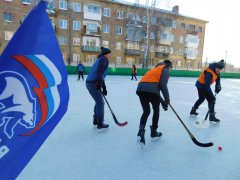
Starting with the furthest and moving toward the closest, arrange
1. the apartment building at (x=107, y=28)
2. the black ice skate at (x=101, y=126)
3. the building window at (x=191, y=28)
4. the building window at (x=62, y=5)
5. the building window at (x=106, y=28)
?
the building window at (x=191, y=28) < the building window at (x=106, y=28) < the building window at (x=62, y=5) < the apartment building at (x=107, y=28) < the black ice skate at (x=101, y=126)

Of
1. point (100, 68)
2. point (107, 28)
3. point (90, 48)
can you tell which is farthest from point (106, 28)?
point (100, 68)

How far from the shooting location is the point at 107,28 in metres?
29.2

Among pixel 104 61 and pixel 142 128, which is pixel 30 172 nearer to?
pixel 142 128

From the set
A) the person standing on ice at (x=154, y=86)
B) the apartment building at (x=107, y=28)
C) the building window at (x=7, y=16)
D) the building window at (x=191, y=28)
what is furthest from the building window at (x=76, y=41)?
the person standing on ice at (x=154, y=86)

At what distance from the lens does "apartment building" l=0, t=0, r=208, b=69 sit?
24453 millimetres

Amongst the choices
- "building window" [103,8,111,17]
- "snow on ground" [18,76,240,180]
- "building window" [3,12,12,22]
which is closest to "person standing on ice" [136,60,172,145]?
"snow on ground" [18,76,240,180]

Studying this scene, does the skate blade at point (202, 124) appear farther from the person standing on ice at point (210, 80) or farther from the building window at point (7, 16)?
the building window at point (7, 16)

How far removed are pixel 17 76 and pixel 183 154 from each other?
2795 millimetres

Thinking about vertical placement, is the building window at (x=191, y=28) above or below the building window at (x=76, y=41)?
above

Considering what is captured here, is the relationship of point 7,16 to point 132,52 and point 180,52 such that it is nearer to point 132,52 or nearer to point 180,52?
point 132,52

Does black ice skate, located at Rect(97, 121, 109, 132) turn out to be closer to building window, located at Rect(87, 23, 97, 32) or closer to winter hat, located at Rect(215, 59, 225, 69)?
winter hat, located at Rect(215, 59, 225, 69)

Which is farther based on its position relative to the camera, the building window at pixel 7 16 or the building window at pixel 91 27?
the building window at pixel 91 27

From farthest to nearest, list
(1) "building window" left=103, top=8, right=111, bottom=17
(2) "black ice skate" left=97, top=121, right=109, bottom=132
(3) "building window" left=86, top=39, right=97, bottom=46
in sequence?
(1) "building window" left=103, top=8, right=111, bottom=17
(3) "building window" left=86, top=39, right=97, bottom=46
(2) "black ice skate" left=97, top=121, right=109, bottom=132

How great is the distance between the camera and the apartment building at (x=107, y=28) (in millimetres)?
24453
